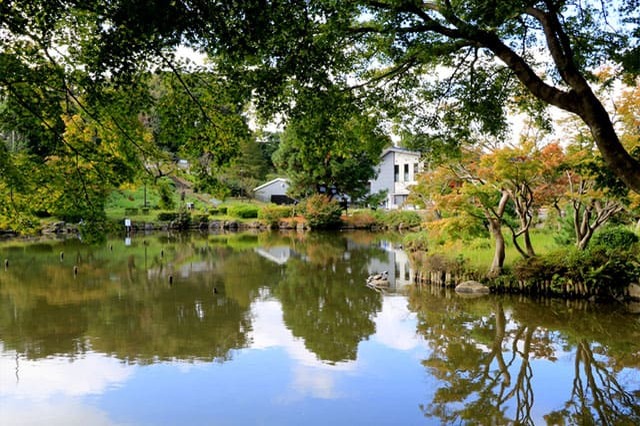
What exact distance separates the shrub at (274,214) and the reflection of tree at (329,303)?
18753 millimetres

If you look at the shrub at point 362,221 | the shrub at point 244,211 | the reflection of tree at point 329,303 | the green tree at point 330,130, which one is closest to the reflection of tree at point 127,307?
the reflection of tree at point 329,303

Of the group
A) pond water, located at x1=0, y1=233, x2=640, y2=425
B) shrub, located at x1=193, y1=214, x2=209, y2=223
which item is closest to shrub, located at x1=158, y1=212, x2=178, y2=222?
shrub, located at x1=193, y1=214, x2=209, y2=223

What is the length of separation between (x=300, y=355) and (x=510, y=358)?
3686mm

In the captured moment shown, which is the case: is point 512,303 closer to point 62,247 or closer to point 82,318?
point 82,318

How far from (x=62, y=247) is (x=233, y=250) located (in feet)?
30.0

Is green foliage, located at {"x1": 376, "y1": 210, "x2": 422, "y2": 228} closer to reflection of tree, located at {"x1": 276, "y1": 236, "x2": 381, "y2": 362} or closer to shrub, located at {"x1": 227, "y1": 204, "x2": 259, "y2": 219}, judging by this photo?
shrub, located at {"x1": 227, "y1": 204, "x2": 259, "y2": 219}

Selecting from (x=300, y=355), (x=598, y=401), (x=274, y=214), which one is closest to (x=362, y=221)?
(x=274, y=214)

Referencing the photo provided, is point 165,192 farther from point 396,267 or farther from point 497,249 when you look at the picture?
point 396,267

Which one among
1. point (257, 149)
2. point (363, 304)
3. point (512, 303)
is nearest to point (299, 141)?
point (363, 304)

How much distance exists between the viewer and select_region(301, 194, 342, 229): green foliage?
39.0m

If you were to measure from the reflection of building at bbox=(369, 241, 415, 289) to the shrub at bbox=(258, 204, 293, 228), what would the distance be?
17.1 metres

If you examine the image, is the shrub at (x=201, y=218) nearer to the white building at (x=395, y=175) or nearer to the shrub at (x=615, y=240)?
the white building at (x=395, y=175)

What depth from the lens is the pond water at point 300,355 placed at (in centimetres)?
707

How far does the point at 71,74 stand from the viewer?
532 centimetres
